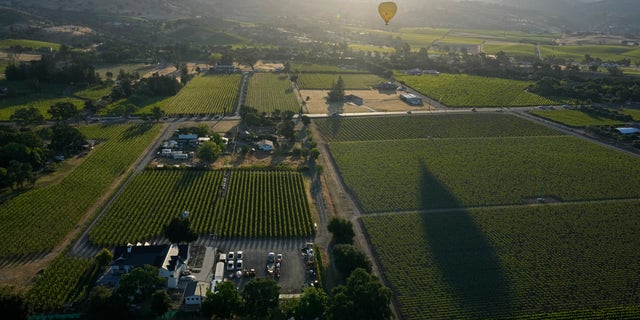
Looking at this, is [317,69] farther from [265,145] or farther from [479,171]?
[479,171]

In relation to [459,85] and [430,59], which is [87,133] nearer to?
[459,85]

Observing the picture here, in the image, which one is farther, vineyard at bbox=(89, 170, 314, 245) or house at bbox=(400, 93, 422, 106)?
house at bbox=(400, 93, 422, 106)

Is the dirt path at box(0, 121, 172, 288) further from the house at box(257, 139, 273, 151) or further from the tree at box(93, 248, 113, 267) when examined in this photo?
the house at box(257, 139, 273, 151)

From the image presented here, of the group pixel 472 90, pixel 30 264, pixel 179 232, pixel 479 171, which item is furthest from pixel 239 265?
pixel 472 90

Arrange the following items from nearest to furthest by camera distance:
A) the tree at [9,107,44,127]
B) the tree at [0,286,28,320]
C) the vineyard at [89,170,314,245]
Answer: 1. the tree at [0,286,28,320]
2. the vineyard at [89,170,314,245]
3. the tree at [9,107,44,127]

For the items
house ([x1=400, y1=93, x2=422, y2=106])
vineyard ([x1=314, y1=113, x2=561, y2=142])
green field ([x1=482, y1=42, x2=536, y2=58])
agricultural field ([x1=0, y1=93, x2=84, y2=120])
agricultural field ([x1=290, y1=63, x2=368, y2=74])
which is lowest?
agricultural field ([x1=0, y1=93, x2=84, y2=120])

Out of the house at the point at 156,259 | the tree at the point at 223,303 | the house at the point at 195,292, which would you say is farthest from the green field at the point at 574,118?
the house at the point at 156,259

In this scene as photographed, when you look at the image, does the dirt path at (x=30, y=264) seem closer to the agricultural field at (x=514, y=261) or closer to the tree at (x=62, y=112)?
the agricultural field at (x=514, y=261)

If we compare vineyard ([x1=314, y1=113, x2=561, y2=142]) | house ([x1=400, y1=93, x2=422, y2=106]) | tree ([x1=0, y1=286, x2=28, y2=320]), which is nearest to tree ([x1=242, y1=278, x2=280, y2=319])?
tree ([x1=0, y1=286, x2=28, y2=320])
